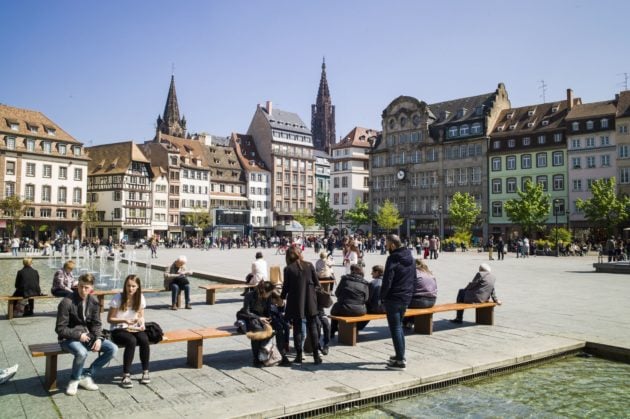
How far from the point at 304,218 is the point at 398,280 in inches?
3447

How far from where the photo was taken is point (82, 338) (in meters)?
6.61

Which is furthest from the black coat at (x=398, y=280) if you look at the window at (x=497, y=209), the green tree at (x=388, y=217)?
the green tree at (x=388, y=217)

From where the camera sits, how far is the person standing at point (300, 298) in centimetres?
793

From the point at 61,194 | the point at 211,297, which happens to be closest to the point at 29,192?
the point at 61,194

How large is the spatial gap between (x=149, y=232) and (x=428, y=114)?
42645 mm

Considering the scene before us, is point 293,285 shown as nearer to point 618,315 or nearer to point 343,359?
point 343,359

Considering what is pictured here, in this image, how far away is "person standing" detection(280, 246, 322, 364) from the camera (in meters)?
7.93

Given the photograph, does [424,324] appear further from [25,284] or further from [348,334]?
[25,284]

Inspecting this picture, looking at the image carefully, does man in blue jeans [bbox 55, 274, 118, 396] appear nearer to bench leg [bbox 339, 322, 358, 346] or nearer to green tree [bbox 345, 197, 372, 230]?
bench leg [bbox 339, 322, 358, 346]

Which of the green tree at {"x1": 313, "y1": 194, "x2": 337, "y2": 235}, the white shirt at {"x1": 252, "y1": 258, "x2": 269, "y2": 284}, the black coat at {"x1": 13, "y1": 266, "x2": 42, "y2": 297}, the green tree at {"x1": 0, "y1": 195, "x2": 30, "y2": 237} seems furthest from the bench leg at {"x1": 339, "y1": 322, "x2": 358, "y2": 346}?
the green tree at {"x1": 313, "y1": 194, "x2": 337, "y2": 235}

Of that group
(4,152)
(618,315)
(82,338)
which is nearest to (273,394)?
(82,338)

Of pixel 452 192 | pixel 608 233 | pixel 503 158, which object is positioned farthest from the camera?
pixel 452 192

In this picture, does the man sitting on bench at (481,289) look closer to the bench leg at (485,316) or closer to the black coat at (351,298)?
the bench leg at (485,316)

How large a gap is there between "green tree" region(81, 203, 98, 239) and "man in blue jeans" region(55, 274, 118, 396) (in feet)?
218
